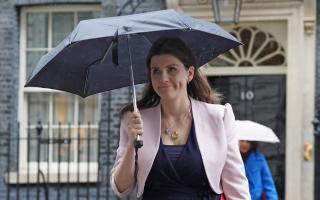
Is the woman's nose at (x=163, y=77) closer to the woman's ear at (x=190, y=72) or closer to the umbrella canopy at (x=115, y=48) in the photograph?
the woman's ear at (x=190, y=72)

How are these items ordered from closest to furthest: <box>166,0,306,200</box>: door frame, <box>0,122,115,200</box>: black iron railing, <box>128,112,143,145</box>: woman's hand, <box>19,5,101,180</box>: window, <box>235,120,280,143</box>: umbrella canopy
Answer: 1. <box>128,112,143,145</box>: woman's hand
2. <box>235,120,280,143</box>: umbrella canopy
3. <box>166,0,306,200</box>: door frame
4. <box>0,122,115,200</box>: black iron railing
5. <box>19,5,101,180</box>: window

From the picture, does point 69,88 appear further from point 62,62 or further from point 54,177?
point 54,177

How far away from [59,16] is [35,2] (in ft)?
1.32

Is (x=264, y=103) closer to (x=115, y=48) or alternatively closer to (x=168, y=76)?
(x=115, y=48)

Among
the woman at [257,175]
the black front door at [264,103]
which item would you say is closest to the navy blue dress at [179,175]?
the woman at [257,175]

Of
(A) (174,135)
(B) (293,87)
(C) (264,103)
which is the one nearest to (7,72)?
(C) (264,103)

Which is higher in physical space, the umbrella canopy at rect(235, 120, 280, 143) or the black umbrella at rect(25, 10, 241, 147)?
the black umbrella at rect(25, 10, 241, 147)

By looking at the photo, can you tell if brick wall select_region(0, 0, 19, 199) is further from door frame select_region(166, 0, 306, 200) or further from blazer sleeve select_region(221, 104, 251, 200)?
blazer sleeve select_region(221, 104, 251, 200)

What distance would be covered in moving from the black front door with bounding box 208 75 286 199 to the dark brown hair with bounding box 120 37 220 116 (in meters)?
6.43

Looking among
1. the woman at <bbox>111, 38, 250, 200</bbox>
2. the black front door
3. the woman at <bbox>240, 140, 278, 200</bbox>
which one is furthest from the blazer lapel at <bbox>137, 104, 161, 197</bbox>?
the black front door

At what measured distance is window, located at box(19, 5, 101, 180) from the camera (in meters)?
10.2

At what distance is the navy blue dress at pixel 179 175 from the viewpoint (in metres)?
3.32

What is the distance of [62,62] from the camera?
13.0 feet

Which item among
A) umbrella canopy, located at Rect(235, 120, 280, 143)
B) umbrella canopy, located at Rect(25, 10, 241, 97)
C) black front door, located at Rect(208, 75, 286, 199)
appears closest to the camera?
umbrella canopy, located at Rect(25, 10, 241, 97)
